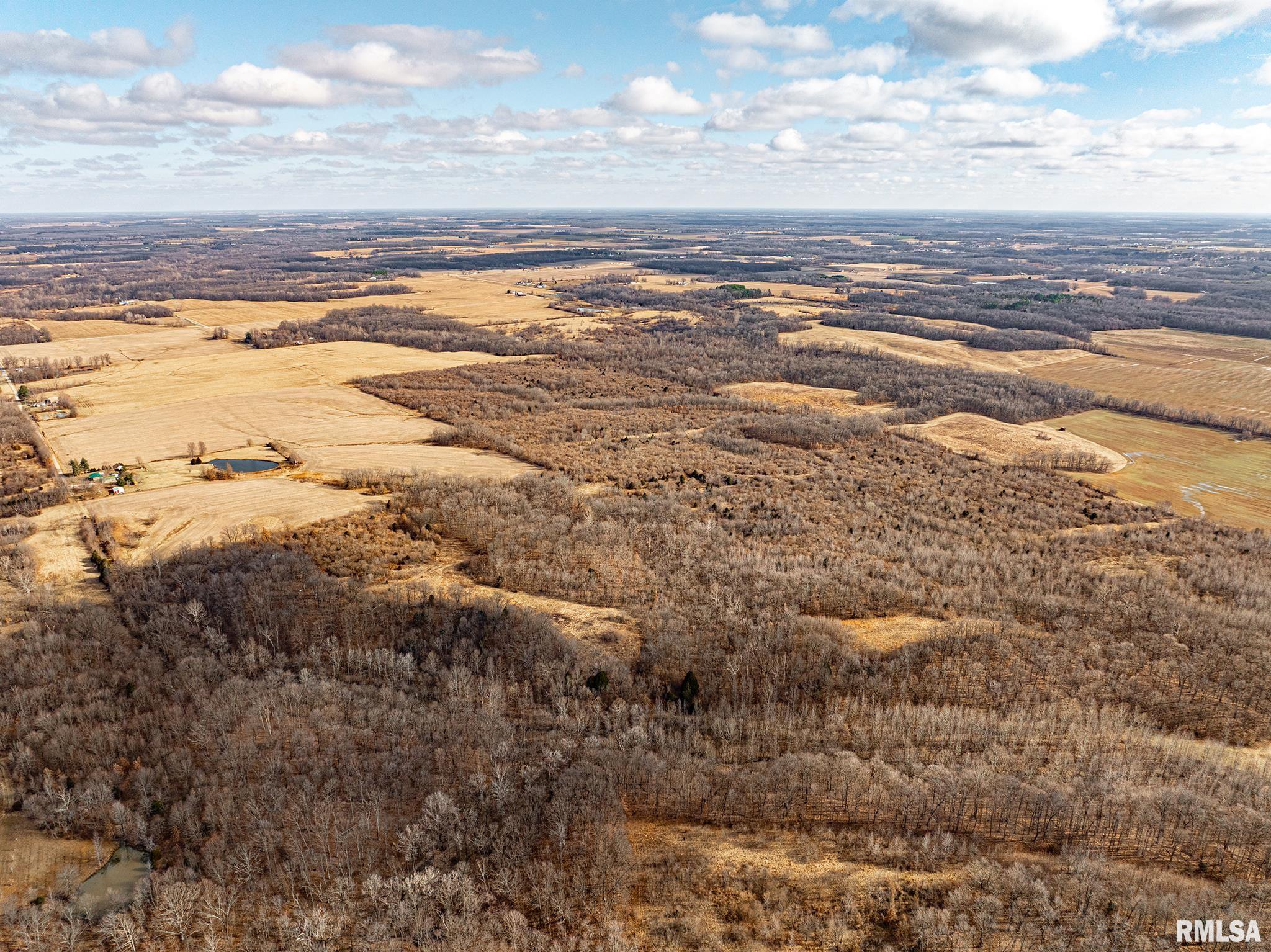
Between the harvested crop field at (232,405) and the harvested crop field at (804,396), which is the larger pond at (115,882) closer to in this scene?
the harvested crop field at (232,405)

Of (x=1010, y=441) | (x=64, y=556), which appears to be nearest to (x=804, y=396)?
(x=1010, y=441)

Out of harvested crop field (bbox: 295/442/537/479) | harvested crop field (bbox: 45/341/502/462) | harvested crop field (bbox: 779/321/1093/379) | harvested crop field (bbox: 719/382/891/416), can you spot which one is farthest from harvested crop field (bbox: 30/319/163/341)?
harvested crop field (bbox: 779/321/1093/379)

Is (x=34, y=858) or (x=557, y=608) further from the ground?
(x=557, y=608)

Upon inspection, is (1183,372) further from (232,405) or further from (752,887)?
(232,405)

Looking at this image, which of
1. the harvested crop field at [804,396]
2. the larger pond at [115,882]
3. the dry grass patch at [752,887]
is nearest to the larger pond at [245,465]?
Answer: the larger pond at [115,882]

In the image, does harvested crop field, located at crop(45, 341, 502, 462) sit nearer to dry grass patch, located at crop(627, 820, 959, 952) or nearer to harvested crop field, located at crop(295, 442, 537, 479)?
harvested crop field, located at crop(295, 442, 537, 479)
